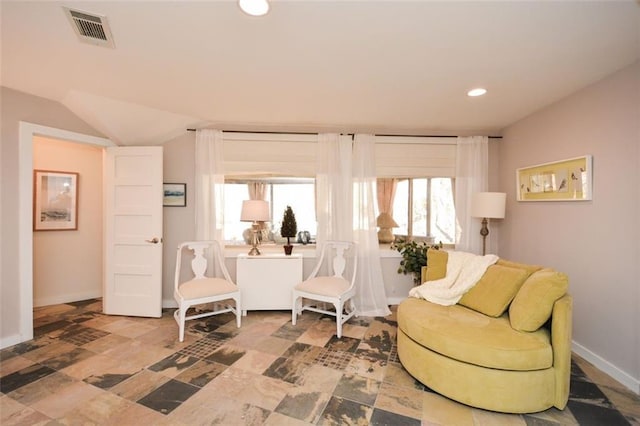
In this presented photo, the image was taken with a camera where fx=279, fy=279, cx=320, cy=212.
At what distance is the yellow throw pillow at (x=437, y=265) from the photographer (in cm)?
268

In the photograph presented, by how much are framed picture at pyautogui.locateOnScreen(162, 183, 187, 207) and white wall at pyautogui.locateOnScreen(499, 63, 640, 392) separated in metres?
4.03

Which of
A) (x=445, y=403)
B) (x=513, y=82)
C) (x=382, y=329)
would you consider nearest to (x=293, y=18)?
(x=513, y=82)

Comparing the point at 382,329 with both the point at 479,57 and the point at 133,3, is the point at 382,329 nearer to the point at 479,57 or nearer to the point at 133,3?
the point at 479,57

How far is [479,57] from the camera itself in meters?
1.90

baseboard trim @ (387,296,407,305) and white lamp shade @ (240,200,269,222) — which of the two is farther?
baseboard trim @ (387,296,407,305)

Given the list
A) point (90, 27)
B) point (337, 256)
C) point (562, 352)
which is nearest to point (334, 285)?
point (337, 256)

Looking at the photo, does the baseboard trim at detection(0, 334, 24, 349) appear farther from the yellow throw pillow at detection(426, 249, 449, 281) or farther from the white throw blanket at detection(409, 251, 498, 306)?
the yellow throw pillow at detection(426, 249, 449, 281)

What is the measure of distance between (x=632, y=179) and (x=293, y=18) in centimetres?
259

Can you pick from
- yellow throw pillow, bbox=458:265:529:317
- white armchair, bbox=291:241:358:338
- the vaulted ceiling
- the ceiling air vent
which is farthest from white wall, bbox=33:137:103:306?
yellow throw pillow, bbox=458:265:529:317

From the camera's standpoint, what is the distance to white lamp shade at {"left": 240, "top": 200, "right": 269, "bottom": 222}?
10.6 feet

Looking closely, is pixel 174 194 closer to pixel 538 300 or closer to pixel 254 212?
pixel 254 212

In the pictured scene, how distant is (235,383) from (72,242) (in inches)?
132

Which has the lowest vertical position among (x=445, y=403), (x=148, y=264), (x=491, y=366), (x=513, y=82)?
(x=445, y=403)

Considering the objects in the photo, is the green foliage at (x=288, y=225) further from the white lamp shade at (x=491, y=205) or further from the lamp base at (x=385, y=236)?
the white lamp shade at (x=491, y=205)
